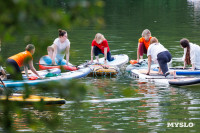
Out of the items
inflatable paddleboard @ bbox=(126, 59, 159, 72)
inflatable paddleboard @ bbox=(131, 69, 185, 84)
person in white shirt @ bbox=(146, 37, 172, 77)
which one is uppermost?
person in white shirt @ bbox=(146, 37, 172, 77)

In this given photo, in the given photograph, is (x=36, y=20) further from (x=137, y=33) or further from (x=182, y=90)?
(x=137, y=33)

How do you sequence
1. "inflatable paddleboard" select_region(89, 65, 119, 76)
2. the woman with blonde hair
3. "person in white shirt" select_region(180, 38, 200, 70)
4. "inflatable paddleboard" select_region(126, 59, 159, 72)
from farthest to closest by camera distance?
the woman with blonde hair
"inflatable paddleboard" select_region(126, 59, 159, 72)
"inflatable paddleboard" select_region(89, 65, 119, 76)
"person in white shirt" select_region(180, 38, 200, 70)

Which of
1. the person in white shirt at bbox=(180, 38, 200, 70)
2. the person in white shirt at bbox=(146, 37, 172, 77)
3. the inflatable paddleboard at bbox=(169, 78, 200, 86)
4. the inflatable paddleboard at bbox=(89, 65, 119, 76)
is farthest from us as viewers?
the inflatable paddleboard at bbox=(89, 65, 119, 76)

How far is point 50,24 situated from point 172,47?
54.8ft

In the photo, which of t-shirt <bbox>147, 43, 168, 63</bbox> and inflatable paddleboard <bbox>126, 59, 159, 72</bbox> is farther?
inflatable paddleboard <bbox>126, 59, 159, 72</bbox>

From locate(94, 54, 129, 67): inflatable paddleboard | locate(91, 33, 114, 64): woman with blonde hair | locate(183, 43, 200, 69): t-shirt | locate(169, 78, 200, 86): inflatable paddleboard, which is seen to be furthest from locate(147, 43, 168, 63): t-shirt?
locate(94, 54, 129, 67): inflatable paddleboard

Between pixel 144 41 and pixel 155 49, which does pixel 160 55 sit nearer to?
pixel 155 49

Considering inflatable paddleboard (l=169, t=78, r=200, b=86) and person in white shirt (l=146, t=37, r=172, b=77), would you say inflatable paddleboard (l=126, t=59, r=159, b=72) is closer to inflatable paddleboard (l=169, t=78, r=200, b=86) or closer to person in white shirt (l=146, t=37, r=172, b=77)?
person in white shirt (l=146, t=37, r=172, b=77)

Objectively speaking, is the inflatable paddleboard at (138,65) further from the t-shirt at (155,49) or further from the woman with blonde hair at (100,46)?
the t-shirt at (155,49)

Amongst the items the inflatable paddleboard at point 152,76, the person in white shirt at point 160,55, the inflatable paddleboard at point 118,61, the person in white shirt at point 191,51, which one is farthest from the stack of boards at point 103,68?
the person in white shirt at point 191,51

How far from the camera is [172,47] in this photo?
1795 cm

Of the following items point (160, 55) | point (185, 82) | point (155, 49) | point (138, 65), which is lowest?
point (185, 82)

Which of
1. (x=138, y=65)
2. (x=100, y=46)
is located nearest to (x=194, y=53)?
(x=138, y=65)

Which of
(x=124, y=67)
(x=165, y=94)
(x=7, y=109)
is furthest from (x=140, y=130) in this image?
(x=124, y=67)
